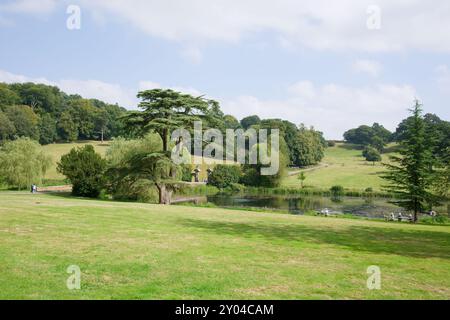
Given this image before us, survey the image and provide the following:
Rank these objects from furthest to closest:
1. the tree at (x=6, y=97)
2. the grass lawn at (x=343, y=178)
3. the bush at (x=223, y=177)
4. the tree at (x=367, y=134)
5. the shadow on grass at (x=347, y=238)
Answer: the tree at (x=367, y=134), the tree at (x=6, y=97), the grass lawn at (x=343, y=178), the bush at (x=223, y=177), the shadow on grass at (x=347, y=238)

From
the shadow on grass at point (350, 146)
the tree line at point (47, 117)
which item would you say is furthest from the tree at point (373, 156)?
the tree line at point (47, 117)

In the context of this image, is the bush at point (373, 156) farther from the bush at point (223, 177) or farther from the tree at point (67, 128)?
the tree at point (67, 128)

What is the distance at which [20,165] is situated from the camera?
45.1 meters

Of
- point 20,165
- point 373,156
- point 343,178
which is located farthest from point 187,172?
point 373,156

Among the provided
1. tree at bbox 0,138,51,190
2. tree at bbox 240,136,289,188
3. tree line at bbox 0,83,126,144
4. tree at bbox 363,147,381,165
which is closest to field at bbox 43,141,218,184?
tree line at bbox 0,83,126,144

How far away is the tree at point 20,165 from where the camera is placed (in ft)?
147

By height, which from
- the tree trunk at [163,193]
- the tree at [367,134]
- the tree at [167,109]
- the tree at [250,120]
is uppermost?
the tree at [250,120]

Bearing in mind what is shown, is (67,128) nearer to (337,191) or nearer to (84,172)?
(84,172)

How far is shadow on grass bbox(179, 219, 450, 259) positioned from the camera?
12.1 metres

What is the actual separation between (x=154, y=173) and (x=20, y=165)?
21.5 metres

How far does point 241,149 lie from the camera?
291 feet

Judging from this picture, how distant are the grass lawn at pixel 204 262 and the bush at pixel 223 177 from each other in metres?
55.7
